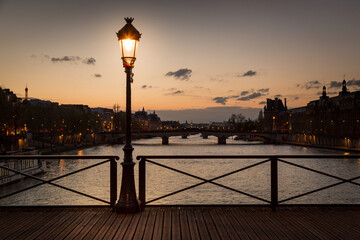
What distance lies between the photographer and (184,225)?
679 centimetres

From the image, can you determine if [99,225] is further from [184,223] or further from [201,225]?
[201,225]

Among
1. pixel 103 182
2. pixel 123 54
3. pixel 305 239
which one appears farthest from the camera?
pixel 103 182

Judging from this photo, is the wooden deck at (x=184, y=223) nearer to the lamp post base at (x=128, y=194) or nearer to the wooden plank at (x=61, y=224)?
the wooden plank at (x=61, y=224)

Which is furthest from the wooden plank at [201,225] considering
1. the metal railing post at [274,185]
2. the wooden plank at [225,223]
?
the metal railing post at [274,185]

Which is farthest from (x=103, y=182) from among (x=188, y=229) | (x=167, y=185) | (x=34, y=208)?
(x=188, y=229)

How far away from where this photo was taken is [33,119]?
261 ft

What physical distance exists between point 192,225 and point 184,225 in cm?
17

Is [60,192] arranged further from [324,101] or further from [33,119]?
[324,101]

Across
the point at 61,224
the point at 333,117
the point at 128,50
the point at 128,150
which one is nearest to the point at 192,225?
the point at 128,150

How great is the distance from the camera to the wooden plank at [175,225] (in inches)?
243

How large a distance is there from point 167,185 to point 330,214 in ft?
90.5

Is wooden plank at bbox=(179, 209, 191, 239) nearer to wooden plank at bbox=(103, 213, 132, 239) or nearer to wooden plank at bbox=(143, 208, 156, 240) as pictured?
wooden plank at bbox=(143, 208, 156, 240)

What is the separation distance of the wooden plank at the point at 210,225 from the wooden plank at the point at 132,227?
1.47 m

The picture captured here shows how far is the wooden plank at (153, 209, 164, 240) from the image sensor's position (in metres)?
6.22
